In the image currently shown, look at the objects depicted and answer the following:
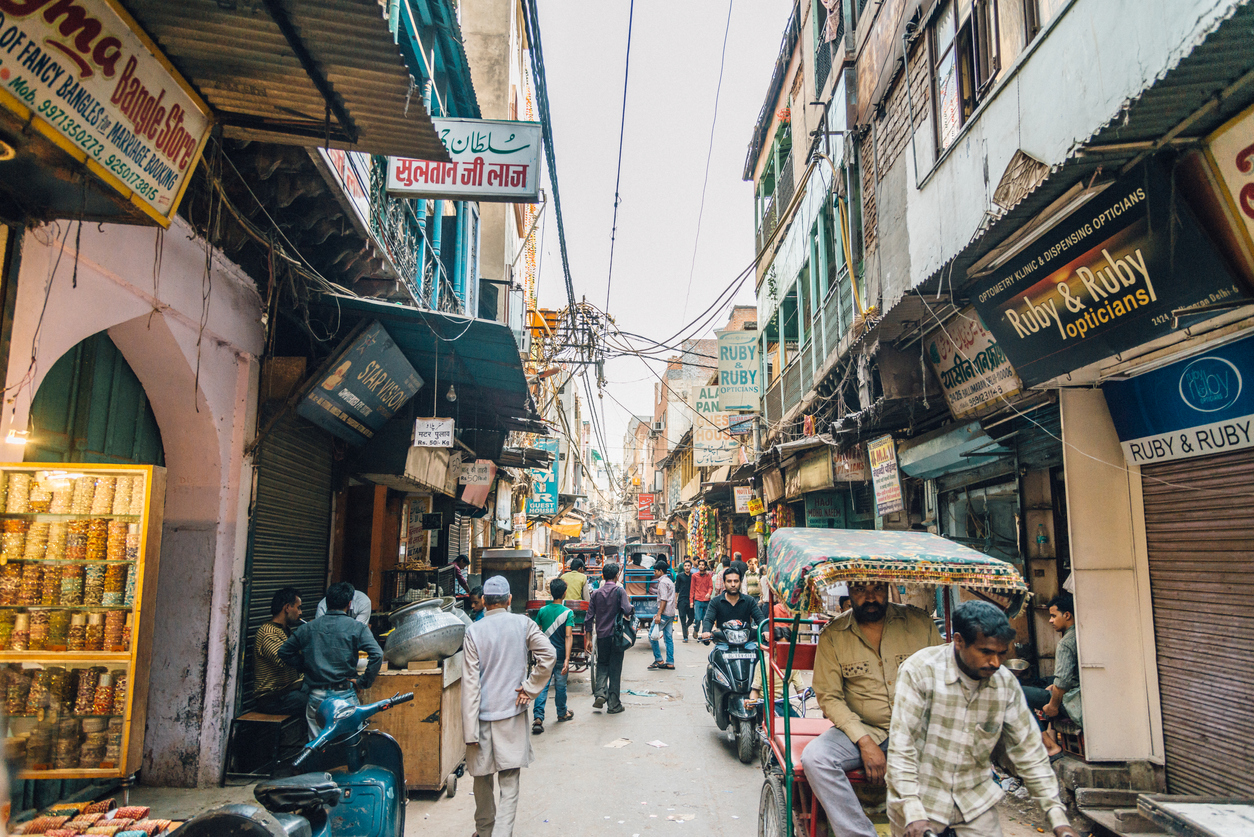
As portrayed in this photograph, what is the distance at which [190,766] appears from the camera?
239 inches

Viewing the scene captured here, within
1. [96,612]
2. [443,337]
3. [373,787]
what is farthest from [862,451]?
[96,612]

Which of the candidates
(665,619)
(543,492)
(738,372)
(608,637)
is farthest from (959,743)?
(543,492)

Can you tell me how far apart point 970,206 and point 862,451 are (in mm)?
5317

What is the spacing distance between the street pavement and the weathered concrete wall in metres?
2.03

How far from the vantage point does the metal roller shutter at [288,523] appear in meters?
7.15

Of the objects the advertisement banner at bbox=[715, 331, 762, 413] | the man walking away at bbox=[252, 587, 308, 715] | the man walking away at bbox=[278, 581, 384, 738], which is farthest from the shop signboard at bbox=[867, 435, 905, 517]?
the man walking away at bbox=[252, 587, 308, 715]

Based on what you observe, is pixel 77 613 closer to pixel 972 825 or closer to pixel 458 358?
pixel 972 825

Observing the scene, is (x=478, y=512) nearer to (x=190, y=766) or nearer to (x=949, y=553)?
(x=190, y=766)

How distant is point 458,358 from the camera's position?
920 centimetres

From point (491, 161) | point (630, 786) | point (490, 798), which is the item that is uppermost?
point (491, 161)

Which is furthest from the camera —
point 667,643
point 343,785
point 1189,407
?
point 667,643

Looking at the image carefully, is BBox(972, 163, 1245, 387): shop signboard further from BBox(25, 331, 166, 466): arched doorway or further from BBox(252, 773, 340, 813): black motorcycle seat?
BBox(25, 331, 166, 466): arched doorway

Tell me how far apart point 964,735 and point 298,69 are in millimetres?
4508

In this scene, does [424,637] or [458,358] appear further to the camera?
[458,358]
